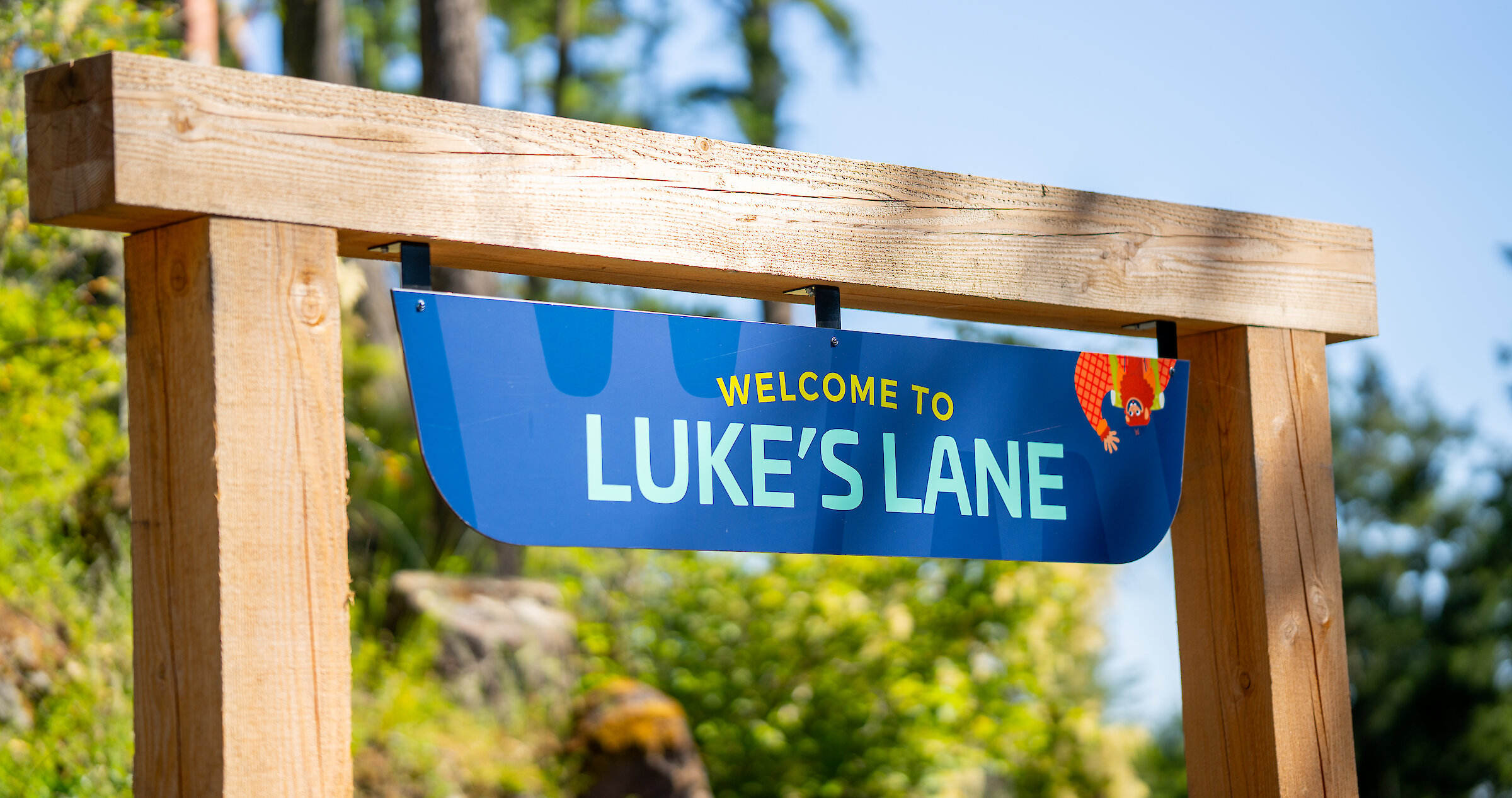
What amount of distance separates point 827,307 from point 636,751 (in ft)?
13.2

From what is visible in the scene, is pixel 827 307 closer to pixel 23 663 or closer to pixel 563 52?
pixel 23 663

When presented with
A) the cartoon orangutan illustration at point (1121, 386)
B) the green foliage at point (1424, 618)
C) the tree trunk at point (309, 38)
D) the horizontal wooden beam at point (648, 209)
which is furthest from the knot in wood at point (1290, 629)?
the green foliage at point (1424, 618)

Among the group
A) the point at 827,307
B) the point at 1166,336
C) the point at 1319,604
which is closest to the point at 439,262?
the point at 827,307

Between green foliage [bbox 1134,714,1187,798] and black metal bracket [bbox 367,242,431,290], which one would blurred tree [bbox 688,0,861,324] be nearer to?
green foliage [bbox 1134,714,1187,798]

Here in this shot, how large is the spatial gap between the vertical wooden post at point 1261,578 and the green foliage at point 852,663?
3.42 meters

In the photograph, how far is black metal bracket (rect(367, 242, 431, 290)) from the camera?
5.26 ft

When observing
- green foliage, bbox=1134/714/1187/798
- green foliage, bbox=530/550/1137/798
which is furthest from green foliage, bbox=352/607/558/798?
green foliage, bbox=1134/714/1187/798

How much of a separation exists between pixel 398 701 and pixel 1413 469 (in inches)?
750

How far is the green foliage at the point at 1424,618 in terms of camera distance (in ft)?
55.9

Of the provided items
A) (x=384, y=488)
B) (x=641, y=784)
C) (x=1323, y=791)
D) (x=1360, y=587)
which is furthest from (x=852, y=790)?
(x=1360, y=587)

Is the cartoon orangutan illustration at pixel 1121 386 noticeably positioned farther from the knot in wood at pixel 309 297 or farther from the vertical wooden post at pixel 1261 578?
the knot in wood at pixel 309 297

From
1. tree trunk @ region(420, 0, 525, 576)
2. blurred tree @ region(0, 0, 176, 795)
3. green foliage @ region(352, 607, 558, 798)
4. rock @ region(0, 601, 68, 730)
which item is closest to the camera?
blurred tree @ region(0, 0, 176, 795)

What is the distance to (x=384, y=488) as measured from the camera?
6.82m

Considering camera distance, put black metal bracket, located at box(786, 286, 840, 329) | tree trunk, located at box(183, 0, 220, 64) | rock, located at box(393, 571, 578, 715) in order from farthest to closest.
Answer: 1. tree trunk, located at box(183, 0, 220, 64)
2. rock, located at box(393, 571, 578, 715)
3. black metal bracket, located at box(786, 286, 840, 329)
